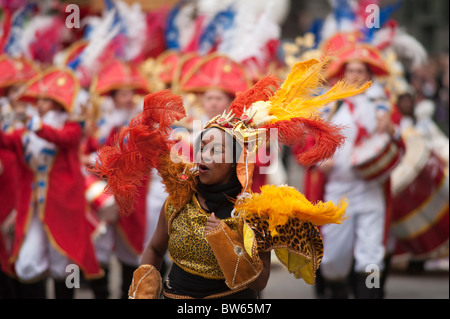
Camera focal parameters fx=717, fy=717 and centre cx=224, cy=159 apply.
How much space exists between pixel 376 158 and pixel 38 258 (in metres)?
2.75

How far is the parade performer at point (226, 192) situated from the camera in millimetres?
3180

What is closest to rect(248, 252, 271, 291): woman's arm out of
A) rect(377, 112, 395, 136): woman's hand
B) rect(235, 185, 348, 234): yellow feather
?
rect(235, 185, 348, 234): yellow feather

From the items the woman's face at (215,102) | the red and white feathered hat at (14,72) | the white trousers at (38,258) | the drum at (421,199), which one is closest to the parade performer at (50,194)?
the white trousers at (38,258)

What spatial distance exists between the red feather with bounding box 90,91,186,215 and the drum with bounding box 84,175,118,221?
285 centimetres

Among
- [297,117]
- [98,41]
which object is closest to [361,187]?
[297,117]

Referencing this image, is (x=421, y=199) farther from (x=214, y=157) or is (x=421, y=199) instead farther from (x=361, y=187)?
(x=214, y=157)

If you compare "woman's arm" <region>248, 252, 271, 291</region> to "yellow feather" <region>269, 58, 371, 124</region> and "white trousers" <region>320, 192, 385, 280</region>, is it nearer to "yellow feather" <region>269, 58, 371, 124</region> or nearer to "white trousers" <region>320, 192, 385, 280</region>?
"yellow feather" <region>269, 58, 371, 124</region>

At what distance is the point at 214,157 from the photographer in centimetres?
334

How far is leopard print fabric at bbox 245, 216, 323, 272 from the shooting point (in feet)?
10.4

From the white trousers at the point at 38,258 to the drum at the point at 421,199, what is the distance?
3071 millimetres

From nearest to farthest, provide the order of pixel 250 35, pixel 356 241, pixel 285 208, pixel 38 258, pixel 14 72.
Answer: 1. pixel 285 208
2. pixel 38 258
3. pixel 356 241
4. pixel 14 72
5. pixel 250 35

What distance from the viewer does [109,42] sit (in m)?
8.33

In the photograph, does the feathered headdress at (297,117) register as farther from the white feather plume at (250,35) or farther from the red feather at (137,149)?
the white feather plume at (250,35)
